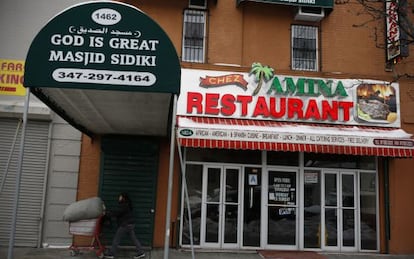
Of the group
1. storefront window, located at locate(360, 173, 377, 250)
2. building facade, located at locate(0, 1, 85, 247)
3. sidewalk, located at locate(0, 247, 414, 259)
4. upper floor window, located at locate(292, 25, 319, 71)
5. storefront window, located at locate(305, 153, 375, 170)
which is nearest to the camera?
sidewalk, located at locate(0, 247, 414, 259)

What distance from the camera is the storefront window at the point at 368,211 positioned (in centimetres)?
1177

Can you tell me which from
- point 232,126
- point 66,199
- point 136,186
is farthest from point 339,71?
point 66,199

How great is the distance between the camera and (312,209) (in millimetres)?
11750

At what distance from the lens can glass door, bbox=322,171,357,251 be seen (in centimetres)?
1166

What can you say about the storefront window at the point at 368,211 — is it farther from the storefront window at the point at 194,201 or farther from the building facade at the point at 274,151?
the storefront window at the point at 194,201

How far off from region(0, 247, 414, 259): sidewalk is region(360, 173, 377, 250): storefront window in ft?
1.45

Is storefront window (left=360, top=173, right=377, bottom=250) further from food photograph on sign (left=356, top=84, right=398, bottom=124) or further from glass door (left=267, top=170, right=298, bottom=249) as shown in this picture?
glass door (left=267, top=170, right=298, bottom=249)

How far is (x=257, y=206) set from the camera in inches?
456

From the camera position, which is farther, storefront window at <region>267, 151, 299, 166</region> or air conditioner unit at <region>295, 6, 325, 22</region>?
air conditioner unit at <region>295, 6, 325, 22</region>

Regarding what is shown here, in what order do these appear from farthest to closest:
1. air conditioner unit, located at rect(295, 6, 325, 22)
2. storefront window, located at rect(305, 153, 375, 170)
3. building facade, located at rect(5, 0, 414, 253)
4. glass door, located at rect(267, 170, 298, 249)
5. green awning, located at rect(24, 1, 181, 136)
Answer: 1. air conditioner unit, located at rect(295, 6, 325, 22)
2. storefront window, located at rect(305, 153, 375, 170)
3. glass door, located at rect(267, 170, 298, 249)
4. building facade, located at rect(5, 0, 414, 253)
5. green awning, located at rect(24, 1, 181, 136)

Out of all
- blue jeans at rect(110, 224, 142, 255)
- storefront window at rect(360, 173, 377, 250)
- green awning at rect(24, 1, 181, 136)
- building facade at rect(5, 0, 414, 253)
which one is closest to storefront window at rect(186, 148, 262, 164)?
building facade at rect(5, 0, 414, 253)

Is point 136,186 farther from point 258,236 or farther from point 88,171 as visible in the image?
point 258,236

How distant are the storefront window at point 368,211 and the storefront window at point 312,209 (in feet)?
4.08

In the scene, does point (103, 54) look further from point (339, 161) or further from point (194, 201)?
point (339, 161)
